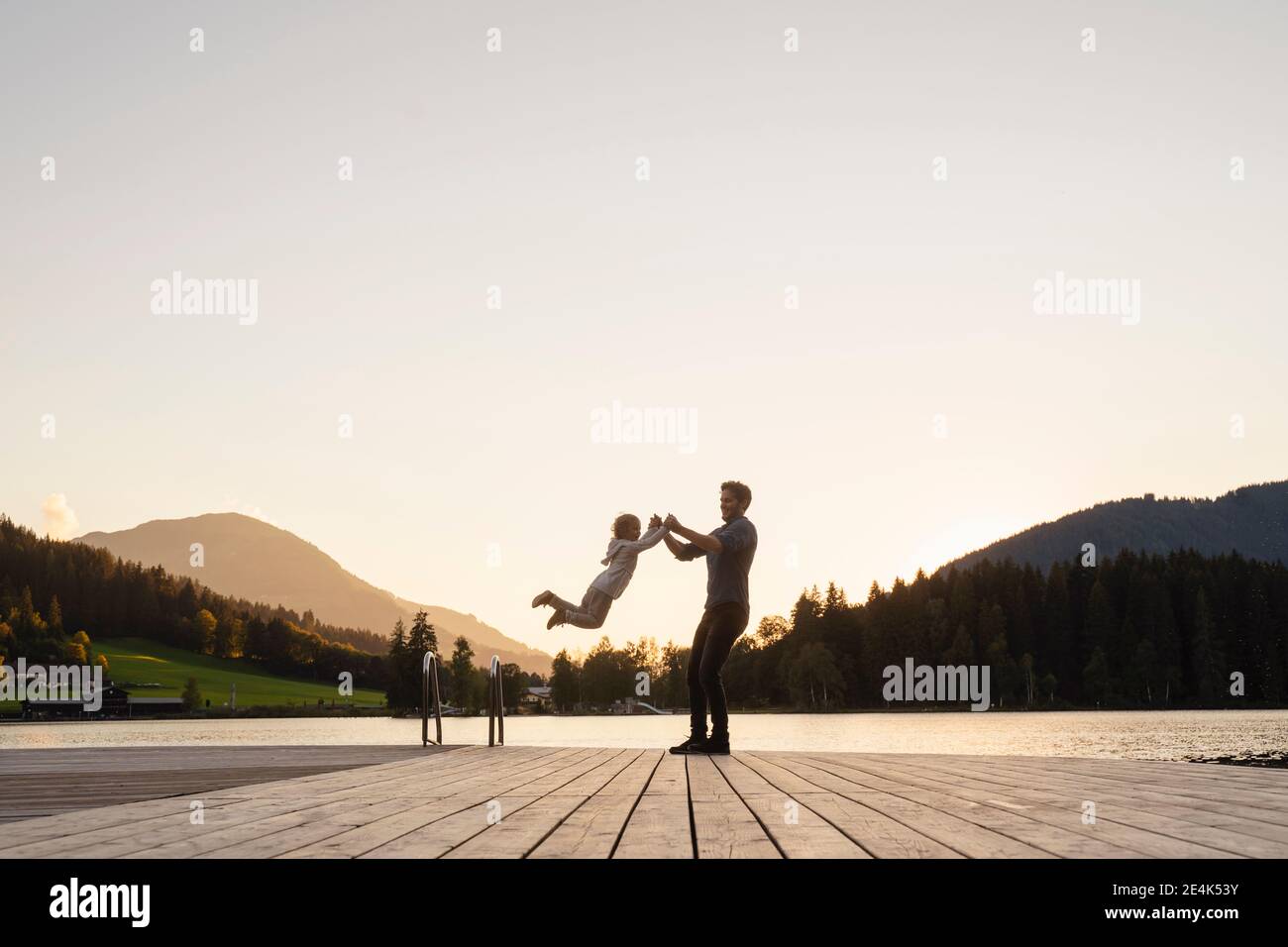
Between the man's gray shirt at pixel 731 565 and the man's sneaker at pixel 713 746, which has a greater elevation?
the man's gray shirt at pixel 731 565

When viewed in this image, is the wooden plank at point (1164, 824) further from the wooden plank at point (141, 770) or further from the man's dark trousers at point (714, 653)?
the wooden plank at point (141, 770)

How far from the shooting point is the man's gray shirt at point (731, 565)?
9547 mm

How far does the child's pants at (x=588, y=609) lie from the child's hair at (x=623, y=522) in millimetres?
635

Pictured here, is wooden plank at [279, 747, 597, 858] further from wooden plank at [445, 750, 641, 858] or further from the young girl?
the young girl

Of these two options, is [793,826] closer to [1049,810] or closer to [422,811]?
[1049,810]

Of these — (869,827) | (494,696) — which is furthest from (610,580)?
(869,827)

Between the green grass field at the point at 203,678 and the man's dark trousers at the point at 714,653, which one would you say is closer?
the man's dark trousers at the point at 714,653

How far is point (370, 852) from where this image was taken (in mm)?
3424

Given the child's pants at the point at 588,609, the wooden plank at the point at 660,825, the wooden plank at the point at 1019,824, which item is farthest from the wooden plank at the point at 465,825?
the child's pants at the point at 588,609

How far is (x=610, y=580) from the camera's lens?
30.9 feet

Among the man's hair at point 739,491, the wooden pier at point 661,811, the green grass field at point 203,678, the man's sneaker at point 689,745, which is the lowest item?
the green grass field at point 203,678

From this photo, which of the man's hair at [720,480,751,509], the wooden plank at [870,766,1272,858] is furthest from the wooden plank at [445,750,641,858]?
the man's hair at [720,480,751,509]

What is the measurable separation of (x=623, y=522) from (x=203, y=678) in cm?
16867
